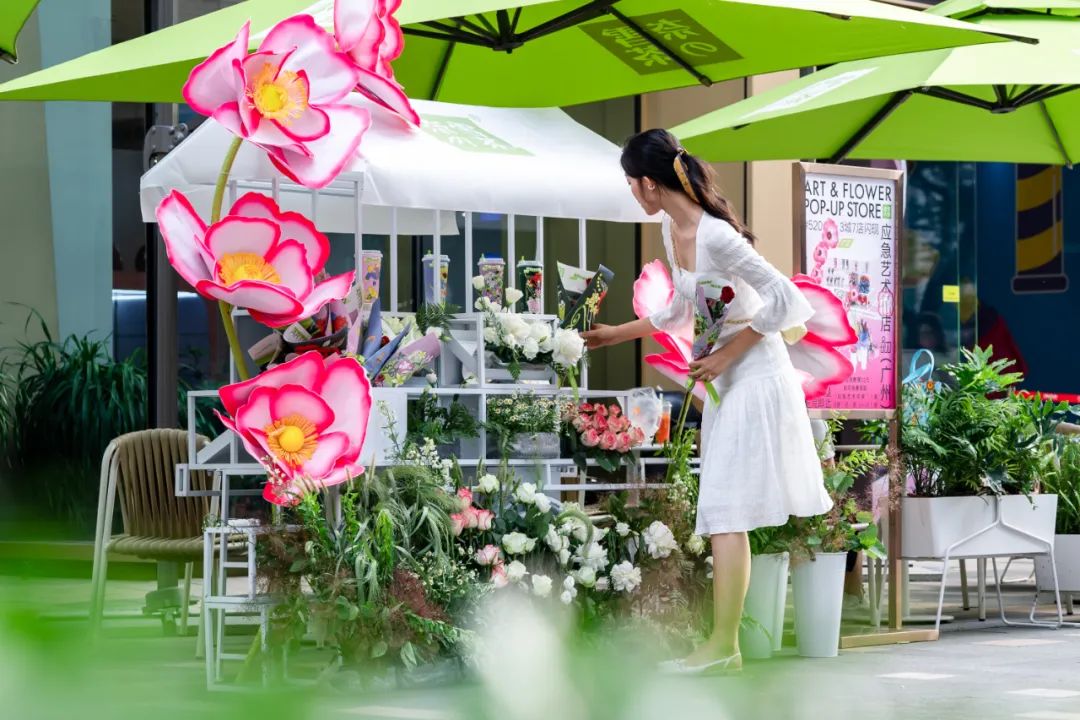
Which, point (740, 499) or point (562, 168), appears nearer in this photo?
point (740, 499)

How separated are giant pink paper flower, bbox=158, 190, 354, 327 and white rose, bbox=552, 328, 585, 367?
4.57ft

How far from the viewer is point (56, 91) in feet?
13.1

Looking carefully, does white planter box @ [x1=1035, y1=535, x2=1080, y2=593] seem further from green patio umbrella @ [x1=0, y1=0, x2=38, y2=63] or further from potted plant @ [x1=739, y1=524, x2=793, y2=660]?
green patio umbrella @ [x1=0, y1=0, x2=38, y2=63]

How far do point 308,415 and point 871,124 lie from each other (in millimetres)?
3643

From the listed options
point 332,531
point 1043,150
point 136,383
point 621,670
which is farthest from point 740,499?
point 136,383

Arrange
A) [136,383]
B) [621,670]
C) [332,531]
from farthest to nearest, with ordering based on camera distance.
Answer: [136,383] < [332,531] < [621,670]

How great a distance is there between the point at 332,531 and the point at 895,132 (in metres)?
3.40

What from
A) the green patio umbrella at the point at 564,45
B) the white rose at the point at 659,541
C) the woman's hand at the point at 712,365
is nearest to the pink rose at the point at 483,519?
the white rose at the point at 659,541

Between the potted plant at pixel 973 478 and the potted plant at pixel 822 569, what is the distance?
455 mm

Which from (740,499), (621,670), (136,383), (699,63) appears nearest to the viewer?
(621,670)

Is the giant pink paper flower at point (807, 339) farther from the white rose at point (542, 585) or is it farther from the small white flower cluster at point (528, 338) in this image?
the white rose at point (542, 585)

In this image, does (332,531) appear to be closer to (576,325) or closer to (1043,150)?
(576,325)

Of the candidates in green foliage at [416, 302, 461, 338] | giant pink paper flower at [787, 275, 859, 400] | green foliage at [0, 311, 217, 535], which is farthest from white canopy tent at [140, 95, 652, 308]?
green foliage at [0, 311, 217, 535]

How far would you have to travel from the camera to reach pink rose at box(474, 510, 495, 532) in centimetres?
421
